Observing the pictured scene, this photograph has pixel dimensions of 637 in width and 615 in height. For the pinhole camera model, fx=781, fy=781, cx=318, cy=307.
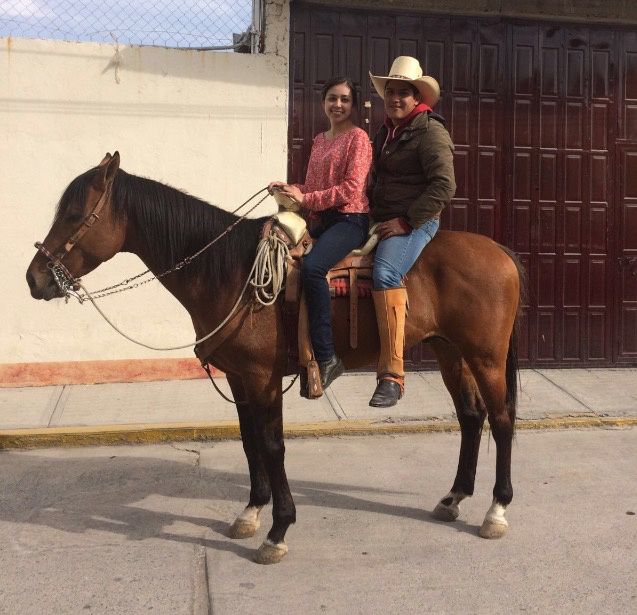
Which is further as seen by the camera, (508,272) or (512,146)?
(512,146)

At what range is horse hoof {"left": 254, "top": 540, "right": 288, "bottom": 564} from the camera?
4113mm


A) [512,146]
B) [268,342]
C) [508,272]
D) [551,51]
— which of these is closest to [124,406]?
[268,342]

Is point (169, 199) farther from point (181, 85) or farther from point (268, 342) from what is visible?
point (181, 85)

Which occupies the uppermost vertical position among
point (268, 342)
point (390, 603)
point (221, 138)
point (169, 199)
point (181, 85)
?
point (181, 85)

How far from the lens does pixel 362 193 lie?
4.36 meters

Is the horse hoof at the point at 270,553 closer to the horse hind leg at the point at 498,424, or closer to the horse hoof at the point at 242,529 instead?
the horse hoof at the point at 242,529

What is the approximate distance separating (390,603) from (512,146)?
6.23 meters

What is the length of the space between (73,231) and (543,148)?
242 inches

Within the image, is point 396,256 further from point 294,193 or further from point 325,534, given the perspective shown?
point 325,534

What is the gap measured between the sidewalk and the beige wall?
2.04 ft

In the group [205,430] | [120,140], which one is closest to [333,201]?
[205,430]

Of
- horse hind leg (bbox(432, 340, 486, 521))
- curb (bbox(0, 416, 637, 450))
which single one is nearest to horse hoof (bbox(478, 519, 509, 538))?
horse hind leg (bbox(432, 340, 486, 521))

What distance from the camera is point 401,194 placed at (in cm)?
455

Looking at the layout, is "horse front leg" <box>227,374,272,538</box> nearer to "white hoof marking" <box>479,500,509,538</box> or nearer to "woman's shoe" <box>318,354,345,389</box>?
"woman's shoe" <box>318,354,345,389</box>
